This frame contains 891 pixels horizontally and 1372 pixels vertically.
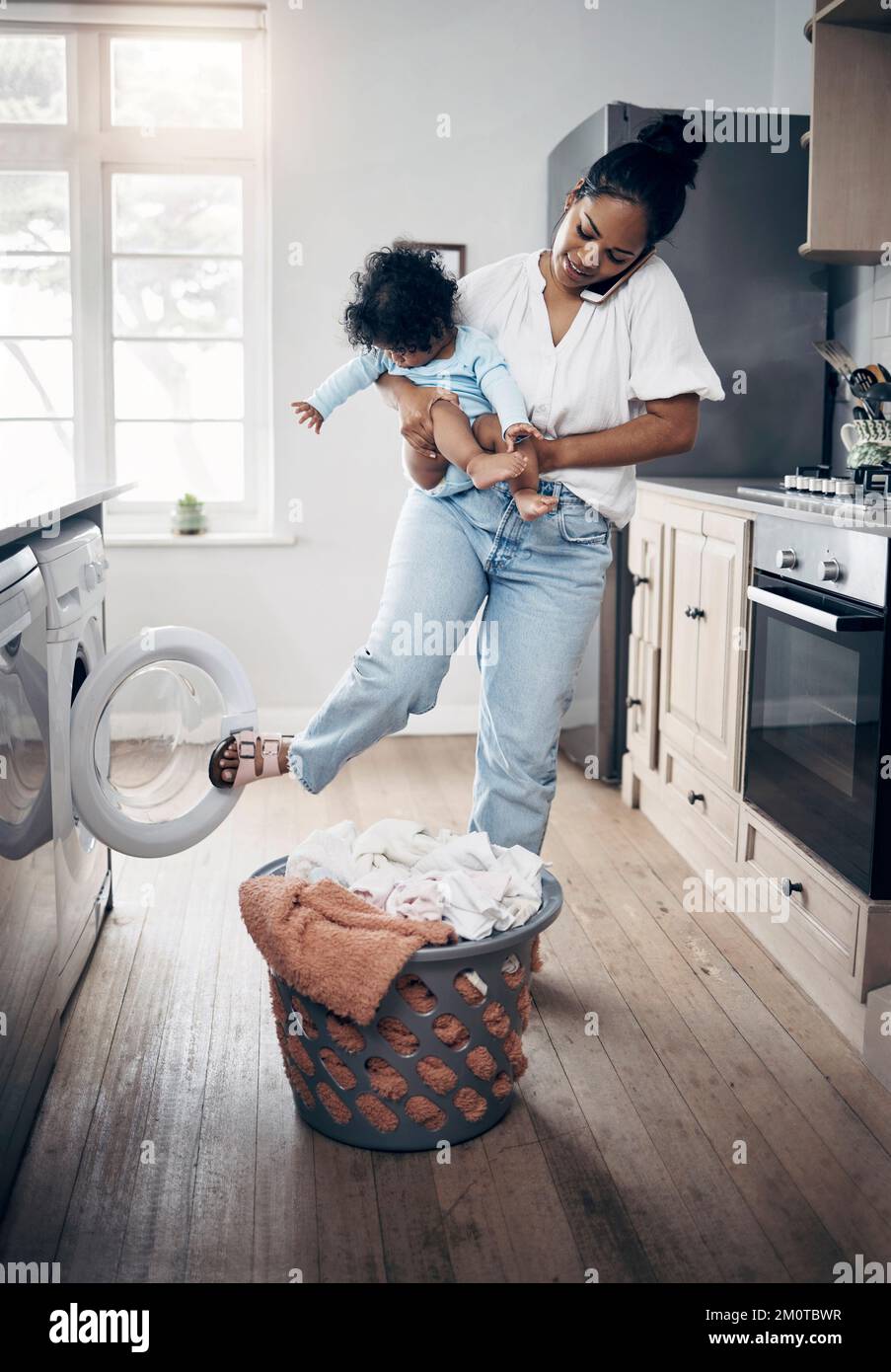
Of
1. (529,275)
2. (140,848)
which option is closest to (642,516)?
(529,275)

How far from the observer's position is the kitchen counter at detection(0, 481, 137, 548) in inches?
61.1

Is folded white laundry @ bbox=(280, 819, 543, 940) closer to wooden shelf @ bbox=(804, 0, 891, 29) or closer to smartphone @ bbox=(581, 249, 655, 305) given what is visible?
smartphone @ bbox=(581, 249, 655, 305)

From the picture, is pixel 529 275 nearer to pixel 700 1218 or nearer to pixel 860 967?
pixel 860 967

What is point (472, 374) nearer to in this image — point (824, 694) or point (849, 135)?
point (824, 694)

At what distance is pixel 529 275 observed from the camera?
6.51 ft

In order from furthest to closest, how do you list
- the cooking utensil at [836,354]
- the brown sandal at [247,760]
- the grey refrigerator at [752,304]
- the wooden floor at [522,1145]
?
the grey refrigerator at [752,304] → the cooking utensil at [836,354] → the brown sandal at [247,760] → the wooden floor at [522,1145]

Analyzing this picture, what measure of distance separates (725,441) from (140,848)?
2.09m

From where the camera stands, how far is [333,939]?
1.61m

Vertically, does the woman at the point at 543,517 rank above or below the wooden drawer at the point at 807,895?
above

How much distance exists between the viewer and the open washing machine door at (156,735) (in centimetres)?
194

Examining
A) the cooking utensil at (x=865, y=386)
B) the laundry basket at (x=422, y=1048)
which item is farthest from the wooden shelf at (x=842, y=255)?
the laundry basket at (x=422, y=1048)

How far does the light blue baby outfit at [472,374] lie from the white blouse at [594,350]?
54mm

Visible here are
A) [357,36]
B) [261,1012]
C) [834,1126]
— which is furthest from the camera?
[357,36]

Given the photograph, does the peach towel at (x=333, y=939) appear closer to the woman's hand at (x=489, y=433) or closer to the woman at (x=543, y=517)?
the woman at (x=543, y=517)
